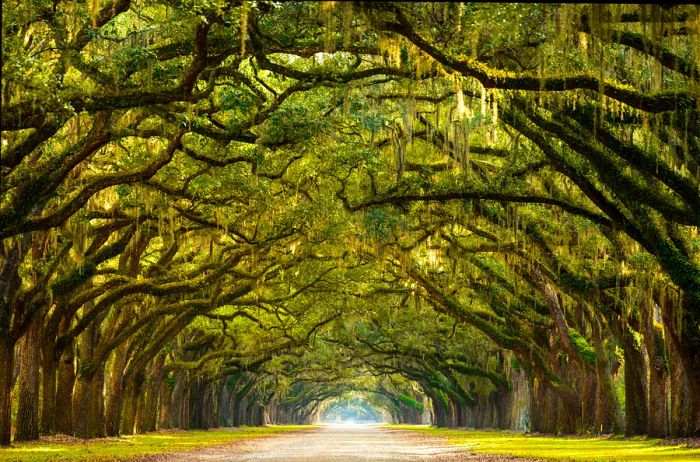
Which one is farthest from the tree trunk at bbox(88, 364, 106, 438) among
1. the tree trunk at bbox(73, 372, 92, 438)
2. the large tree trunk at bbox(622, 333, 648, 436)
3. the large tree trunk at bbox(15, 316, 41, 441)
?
the large tree trunk at bbox(622, 333, 648, 436)

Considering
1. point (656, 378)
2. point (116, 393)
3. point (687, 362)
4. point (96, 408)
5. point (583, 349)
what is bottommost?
point (96, 408)

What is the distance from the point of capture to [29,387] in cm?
2588

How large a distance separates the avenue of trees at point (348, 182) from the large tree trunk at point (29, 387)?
0.10 metres

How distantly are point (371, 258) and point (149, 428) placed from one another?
62.6ft

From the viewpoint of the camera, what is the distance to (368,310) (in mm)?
41219

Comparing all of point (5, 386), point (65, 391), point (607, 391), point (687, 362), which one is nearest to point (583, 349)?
point (607, 391)

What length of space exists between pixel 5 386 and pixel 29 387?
214 cm

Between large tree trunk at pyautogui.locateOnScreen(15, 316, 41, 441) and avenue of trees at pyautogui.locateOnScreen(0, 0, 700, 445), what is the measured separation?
97mm

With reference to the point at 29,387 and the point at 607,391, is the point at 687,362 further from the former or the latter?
the point at 29,387

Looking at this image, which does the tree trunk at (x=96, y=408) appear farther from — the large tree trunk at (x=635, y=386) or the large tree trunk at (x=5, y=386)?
the large tree trunk at (x=635, y=386)

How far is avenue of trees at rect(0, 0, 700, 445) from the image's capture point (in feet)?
45.1

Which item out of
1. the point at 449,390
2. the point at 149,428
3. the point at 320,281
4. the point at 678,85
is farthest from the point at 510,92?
the point at 449,390

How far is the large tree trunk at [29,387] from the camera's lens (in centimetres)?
2559

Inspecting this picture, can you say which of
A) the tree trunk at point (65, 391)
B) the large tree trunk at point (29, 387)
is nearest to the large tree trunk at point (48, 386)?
the tree trunk at point (65, 391)
